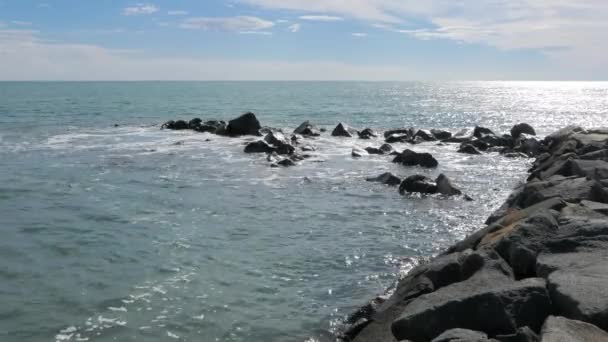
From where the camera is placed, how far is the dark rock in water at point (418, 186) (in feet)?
71.3

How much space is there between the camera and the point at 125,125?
55.3 meters

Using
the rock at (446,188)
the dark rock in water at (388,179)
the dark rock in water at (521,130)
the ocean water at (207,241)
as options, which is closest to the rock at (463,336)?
the ocean water at (207,241)

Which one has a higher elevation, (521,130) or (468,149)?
(521,130)

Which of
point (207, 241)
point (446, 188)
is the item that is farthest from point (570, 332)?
point (446, 188)

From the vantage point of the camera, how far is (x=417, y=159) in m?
29.8

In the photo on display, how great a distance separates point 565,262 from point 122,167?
22.9 meters

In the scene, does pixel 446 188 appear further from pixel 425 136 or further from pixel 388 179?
pixel 425 136

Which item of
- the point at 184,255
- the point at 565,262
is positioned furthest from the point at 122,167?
the point at 565,262

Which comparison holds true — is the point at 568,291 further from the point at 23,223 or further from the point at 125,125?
the point at 125,125

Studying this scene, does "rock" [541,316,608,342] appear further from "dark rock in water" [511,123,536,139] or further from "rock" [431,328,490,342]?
"dark rock in water" [511,123,536,139]

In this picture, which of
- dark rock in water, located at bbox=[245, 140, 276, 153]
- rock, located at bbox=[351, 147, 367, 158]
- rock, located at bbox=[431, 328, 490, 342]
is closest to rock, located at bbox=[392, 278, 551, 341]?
rock, located at bbox=[431, 328, 490, 342]

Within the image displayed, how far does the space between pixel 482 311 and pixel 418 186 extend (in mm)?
14342

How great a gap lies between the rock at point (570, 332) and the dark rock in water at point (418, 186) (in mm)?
15069

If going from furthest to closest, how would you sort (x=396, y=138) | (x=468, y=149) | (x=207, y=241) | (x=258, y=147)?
(x=396, y=138)
(x=468, y=149)
(x=258, y=147)
(x=207, y=241)
